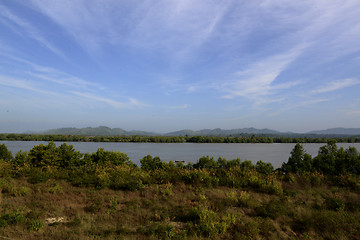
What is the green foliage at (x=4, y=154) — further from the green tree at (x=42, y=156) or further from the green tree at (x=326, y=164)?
the green tree at (x=326, y=164)

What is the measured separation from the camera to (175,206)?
754 cm

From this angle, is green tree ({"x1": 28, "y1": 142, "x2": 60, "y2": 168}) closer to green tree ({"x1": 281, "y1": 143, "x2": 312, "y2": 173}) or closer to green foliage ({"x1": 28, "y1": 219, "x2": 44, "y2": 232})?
green foliage ({"x1": 28, "y1": 219, "x2": 44, "y2": 232})

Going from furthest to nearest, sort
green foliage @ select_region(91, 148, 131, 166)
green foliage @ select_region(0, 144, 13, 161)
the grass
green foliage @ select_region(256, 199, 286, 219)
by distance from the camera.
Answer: green foliage @ select_region(0, 144, 13, 161)
green foliage @ select_region(91, 148, 131, 166)
green foliage @ select_region(256, 199, 286, 219)
the grass

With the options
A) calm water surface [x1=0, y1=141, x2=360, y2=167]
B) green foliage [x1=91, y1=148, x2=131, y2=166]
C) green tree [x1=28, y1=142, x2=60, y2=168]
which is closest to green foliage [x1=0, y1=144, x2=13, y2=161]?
green tree [x1=28, y1=142, x2=60, y2=168]

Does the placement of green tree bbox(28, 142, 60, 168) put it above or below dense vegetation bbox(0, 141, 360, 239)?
above

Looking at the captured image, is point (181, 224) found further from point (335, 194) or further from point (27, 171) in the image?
point (27, 171)

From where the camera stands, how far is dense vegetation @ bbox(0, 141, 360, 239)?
5.54 m

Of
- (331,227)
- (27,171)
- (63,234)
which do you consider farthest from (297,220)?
(27,171)

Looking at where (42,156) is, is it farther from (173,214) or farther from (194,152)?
(194,152)

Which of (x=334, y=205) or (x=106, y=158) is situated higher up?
(x=106, y=158)

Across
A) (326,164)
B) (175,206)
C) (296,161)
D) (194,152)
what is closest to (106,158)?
(175,206)

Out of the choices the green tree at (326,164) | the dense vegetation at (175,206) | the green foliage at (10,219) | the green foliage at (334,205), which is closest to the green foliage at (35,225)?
the dense vegetation at (175,206)

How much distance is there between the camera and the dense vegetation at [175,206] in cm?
554

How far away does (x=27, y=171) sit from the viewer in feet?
38.0
